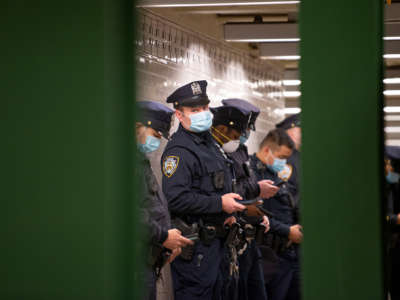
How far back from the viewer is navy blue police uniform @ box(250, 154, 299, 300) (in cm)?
673

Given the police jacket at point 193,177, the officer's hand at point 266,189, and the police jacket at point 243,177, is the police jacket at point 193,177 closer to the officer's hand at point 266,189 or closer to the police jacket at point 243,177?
the police jacket at point 243,177

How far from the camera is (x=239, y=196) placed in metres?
5.17

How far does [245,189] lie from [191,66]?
3.34 feet

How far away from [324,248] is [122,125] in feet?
2.05

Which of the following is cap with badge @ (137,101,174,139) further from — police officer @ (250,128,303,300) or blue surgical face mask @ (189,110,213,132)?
police officer @ (250,128,303,300)

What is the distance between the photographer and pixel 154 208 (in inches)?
183

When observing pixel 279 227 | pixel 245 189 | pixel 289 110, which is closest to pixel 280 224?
pixel 279 227

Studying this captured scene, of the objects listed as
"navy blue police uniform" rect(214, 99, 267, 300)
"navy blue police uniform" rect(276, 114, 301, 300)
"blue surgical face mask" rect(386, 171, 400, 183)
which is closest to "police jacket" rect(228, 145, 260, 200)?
"navy blue police uniform" rect(214, 99, 267, 300)

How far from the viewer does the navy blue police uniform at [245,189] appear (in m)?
5.61

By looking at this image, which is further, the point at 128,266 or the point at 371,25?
the point at 128,266

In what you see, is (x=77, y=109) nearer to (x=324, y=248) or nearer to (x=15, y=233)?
(x=15, y=233)

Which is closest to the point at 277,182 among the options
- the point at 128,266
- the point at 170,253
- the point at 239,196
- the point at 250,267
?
the point at 250,267

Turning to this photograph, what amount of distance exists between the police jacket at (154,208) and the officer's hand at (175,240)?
3 cm

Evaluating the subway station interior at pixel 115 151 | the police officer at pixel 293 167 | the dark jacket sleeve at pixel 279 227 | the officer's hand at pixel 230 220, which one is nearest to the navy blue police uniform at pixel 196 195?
the officer's hand at pixel 230 220
